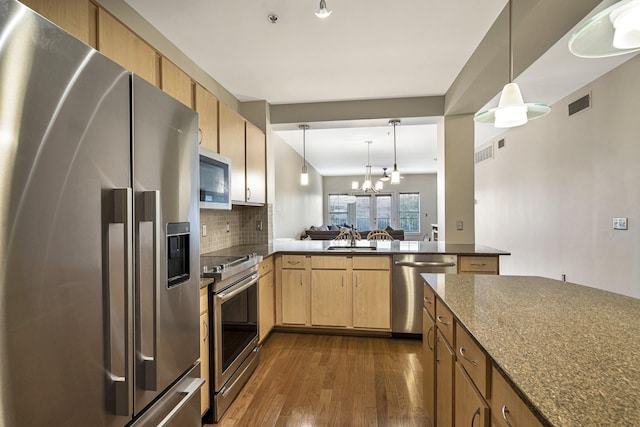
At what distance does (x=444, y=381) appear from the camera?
56.4 inches

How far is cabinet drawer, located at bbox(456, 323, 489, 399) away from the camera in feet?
3.19

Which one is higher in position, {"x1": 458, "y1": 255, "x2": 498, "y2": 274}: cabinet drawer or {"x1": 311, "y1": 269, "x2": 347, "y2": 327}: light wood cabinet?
{"x1": 458, "y1": 255, "x2": 498, "y2": 274}: cabinet drawer

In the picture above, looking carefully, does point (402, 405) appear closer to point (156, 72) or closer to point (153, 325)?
point (153, 325)

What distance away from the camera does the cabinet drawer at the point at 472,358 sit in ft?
3.19

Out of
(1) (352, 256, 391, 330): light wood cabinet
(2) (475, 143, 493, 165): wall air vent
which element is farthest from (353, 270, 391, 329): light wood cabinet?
(2) (475, 143, 493, 165): wall air vent

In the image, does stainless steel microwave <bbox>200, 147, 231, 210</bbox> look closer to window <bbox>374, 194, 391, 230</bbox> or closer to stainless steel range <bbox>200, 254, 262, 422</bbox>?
stainless steel range <bbox>200, 254, 262, 422</bbox>

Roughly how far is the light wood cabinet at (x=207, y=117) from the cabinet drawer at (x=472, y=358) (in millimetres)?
2028

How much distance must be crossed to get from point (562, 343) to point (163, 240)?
1393 mm

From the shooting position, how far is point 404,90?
3.36 metres

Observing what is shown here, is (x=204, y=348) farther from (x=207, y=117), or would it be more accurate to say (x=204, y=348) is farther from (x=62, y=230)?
(x=207, y=117)

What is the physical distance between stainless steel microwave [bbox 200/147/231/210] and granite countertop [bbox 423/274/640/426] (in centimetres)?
166

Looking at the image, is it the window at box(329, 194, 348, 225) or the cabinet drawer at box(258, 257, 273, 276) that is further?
the window at box(329, 194, 348, 225)

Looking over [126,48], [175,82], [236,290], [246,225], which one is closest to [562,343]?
[236,290]

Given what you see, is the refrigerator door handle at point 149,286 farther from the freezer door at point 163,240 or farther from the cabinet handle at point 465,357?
the cabinet handle at point 465,357
